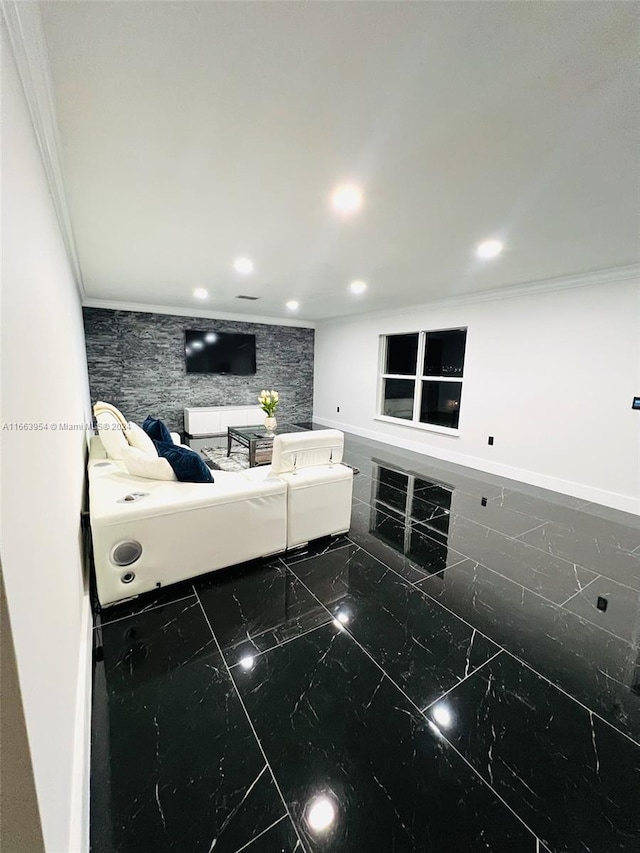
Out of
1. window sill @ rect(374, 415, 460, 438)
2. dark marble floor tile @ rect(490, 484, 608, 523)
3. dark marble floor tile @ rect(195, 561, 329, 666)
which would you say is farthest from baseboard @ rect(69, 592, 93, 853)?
window sill @ rect(374, 415, 460, 438)

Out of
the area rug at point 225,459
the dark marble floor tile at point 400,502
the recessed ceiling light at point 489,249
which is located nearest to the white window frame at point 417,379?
the area rug at point 225,459

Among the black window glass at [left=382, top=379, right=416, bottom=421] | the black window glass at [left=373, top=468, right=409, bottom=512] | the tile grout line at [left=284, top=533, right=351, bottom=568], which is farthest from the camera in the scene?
the black window glass at [left=382, top=379, right=416, bottom=421]

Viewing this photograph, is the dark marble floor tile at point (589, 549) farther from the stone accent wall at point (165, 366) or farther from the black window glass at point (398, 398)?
the stone accent wall at point (165, 366)

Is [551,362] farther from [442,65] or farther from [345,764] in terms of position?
[345,764]

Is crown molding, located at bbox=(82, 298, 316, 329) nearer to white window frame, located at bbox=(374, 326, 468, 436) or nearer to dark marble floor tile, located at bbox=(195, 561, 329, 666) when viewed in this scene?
white window frame, located at bbox=(374, 326, 468, 436)

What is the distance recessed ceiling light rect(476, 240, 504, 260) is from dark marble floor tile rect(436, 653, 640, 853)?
2.75 metres

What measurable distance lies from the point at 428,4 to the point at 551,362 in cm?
371

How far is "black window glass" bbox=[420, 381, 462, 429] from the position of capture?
5.05 meters

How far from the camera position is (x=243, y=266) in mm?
3406

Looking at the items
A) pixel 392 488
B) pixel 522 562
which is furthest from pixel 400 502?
pixel 522 562

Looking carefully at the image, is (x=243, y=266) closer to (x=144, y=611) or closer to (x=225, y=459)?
(x=225, y=459)

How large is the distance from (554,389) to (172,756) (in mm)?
4340

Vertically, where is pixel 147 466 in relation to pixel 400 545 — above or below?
above

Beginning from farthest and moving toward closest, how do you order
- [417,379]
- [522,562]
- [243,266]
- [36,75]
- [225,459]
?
[417,379]
[225,459]
[243,266]
[522,562]
[36,75]
